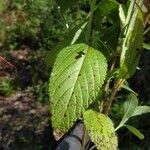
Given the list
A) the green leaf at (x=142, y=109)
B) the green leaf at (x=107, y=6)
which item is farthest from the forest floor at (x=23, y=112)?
the green leaf at (x=107, y=6)

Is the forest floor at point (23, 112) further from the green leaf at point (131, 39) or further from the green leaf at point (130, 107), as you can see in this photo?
the green leaf at point (131, 39)

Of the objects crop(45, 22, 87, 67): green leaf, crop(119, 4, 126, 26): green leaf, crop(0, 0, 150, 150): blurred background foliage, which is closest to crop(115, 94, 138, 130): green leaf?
crop(45, 22, 87, 67): green leaf

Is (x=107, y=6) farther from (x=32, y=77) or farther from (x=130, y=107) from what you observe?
(x=32, y=77)

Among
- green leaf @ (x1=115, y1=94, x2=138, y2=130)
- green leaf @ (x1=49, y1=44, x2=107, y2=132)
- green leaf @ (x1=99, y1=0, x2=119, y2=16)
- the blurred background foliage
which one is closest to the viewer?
green leaf @ (x1=49, y1=44, x2=107, y2=132)

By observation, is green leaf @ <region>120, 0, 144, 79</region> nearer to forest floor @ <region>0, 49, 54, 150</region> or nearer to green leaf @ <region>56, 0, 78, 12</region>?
green leaf @ <region>56, 0, 78, 12</region>

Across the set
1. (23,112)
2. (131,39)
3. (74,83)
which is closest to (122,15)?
(131,39)

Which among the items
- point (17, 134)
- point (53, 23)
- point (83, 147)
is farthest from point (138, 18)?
point (53, 23)
